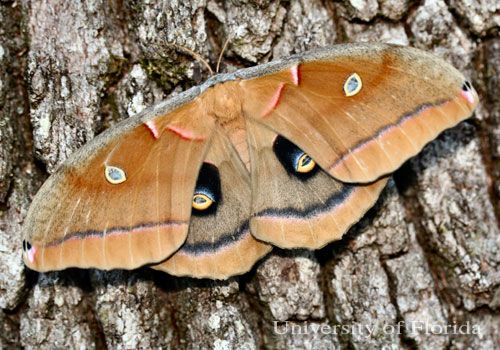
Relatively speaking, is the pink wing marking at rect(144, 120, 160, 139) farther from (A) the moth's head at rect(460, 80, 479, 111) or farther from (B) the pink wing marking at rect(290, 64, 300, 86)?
(A) the moth's head at rect(460, 80, 479, 111)

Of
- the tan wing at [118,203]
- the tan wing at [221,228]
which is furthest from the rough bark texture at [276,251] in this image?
the tan wing at [118,203]

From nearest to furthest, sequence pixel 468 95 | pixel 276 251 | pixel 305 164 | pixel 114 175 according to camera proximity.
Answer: pixel 468 95 < pixel 114 175 < pixel 305 164 < pixel 276 251

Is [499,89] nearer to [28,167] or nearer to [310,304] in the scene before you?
[310,304]

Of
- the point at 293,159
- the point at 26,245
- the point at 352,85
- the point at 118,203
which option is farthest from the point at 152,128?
the point at 352,85

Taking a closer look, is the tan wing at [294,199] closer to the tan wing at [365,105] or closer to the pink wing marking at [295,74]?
the tan wing at [365,105]

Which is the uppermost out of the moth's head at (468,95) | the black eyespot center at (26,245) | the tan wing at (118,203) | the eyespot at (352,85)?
the eyespot at (352,85)

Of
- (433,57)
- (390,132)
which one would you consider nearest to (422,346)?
(390,132)

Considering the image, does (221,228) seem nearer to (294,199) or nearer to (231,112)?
(294,199)
